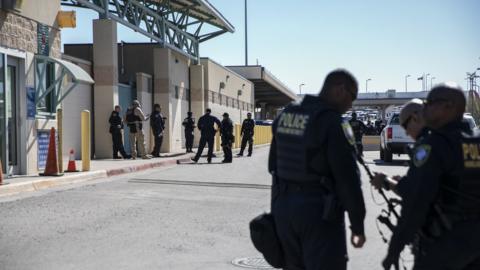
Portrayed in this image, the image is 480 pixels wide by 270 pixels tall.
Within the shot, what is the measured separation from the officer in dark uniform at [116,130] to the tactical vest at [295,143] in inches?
664

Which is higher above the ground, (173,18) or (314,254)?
(173,18)

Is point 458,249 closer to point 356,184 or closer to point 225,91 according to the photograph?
point 356,184

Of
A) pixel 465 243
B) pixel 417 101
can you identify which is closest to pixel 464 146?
pixel 465 243

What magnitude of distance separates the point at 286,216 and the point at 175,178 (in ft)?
36.7

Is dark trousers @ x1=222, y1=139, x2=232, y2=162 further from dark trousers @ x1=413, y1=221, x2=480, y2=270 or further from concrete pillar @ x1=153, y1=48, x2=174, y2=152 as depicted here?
dark trousers @ x1=413, y1=221, x2=480, y2=270

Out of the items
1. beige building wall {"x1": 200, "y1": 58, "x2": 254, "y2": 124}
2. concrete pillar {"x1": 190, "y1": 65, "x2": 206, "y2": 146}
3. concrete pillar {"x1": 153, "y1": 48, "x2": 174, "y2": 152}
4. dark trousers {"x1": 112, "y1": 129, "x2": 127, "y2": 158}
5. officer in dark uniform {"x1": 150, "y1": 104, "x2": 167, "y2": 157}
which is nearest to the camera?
dark trousers {"x1": 112, "y1": 129, "x2": 127, "y2": 158}

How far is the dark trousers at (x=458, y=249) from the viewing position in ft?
10.2

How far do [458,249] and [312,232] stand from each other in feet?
Answer: 2.48

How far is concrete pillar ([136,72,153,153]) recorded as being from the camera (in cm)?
2504

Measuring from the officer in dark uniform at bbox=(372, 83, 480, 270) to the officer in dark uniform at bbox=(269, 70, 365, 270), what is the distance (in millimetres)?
353

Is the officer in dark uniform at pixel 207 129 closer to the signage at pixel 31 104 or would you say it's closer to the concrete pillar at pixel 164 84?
the concrete pillar at pixel 164 84

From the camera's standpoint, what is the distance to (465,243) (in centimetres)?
311

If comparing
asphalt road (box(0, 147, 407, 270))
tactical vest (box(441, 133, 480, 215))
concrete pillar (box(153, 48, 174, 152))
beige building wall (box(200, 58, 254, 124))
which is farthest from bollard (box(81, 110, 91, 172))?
beige building wall (box(200, 58, 254, 124))

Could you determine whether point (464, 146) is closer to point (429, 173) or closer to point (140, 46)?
point (429, 173)
